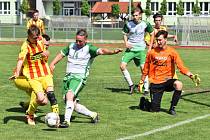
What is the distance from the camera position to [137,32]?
14.5m

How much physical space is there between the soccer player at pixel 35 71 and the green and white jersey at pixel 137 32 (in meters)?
4.55

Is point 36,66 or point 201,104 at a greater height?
point 36,66

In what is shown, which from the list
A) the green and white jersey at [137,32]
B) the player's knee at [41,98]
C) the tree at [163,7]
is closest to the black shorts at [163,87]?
the player's knee at [41,98]

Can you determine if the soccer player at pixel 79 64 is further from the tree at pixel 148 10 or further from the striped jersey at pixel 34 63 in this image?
the tree at pixel 148 10

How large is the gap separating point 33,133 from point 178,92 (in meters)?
3.42

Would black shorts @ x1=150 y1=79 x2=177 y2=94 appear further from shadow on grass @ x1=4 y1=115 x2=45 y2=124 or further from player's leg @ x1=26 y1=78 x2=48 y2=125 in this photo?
player's leg @ x1=26 y1=78 x2=48 y2=125

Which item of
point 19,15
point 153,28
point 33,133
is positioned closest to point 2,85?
point 153,28

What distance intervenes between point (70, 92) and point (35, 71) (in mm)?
766

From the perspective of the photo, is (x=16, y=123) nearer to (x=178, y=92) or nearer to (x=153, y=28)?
(x=178, y=92)

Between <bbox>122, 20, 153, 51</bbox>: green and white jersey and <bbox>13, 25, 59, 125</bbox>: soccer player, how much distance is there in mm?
4551

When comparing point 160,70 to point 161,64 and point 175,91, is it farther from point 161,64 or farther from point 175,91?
point 175,91

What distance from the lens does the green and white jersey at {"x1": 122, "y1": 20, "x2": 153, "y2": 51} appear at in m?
14.5

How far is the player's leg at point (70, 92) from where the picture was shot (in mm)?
9922

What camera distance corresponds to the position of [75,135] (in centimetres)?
920
